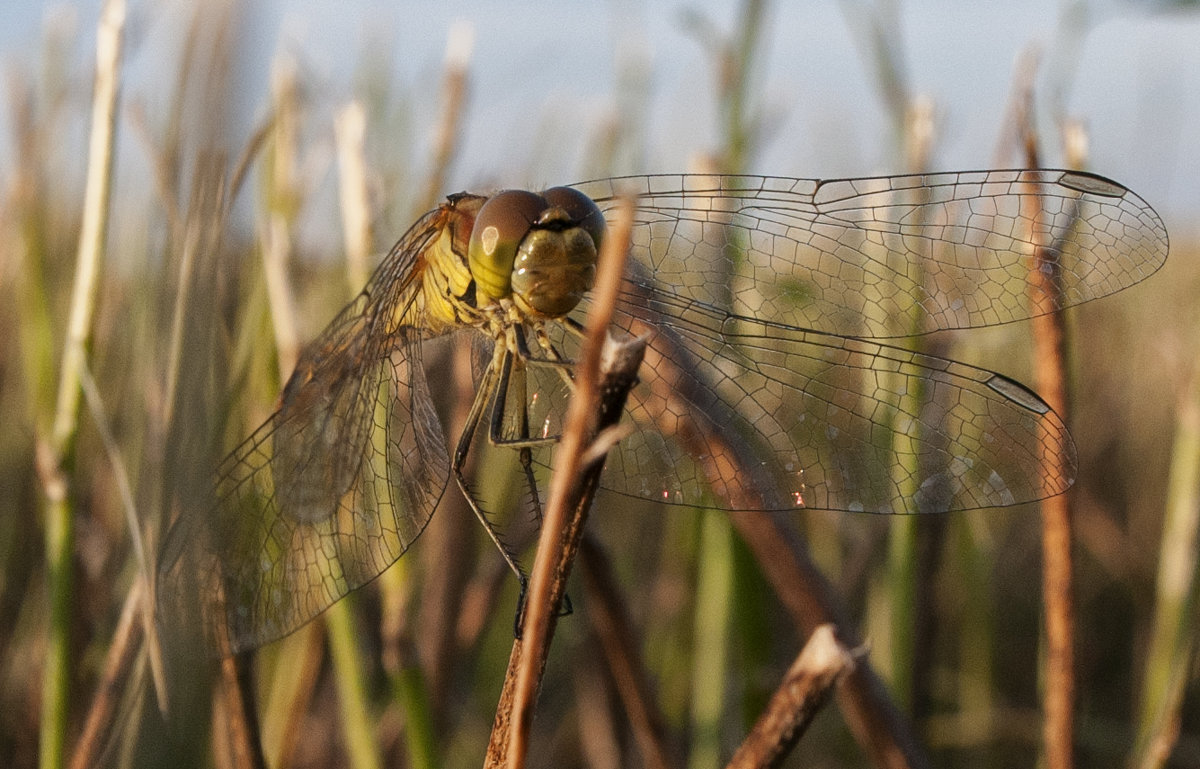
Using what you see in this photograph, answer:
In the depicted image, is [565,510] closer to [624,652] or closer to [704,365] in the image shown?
[704,365]

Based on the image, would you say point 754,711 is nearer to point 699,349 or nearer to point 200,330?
point 699,349

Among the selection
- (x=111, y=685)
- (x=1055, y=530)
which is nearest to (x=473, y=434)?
(x=111, y=685)

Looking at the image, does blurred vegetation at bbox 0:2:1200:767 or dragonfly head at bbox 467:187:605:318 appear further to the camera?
dragonfly head at bbox 467:187:605:318

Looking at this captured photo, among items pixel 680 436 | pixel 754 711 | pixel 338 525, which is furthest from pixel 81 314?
pixel 754 711

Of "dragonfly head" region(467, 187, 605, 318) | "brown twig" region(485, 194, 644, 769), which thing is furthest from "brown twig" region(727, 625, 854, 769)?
"dragonfly head" region(467, 187, 605, 318)

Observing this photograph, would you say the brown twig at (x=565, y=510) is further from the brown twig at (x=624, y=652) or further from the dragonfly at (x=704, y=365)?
the brown twig at (x=624, y=652)

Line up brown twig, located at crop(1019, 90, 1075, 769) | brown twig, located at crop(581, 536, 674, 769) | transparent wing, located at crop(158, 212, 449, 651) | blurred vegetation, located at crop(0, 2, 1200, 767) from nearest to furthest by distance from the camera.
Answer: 1. blurred vegetation, located at crop(0, 2, 1200, 767)
2. transparent wing, located at crop(158, 212, 449, 651)
3. brown twig, located at crop(1019, 90, 1075, 769)
4. brown twig, located at crop(581, 536, 674, 769)

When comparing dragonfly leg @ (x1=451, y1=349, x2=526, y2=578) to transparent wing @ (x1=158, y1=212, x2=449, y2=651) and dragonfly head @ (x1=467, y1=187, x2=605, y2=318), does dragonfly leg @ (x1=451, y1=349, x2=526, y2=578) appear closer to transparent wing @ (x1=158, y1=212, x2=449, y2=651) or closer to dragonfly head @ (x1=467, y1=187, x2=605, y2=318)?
transparent wing @ (x1=158, y1=212, x2=449, y2=651)
